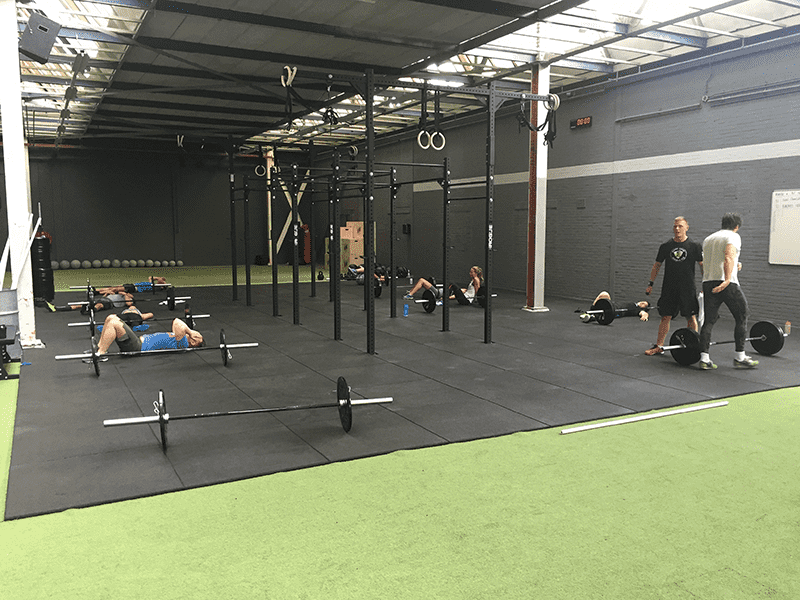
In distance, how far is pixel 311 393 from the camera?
4.88 m

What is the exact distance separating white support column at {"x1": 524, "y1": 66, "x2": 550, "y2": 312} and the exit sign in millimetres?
1434

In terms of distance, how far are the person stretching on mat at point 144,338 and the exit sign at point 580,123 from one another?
7.85 meters

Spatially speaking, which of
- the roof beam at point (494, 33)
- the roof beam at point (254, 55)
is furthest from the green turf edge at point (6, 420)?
the roof beam at point (494, 33)

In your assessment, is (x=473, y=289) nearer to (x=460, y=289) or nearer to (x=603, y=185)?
(x=460, y=289)

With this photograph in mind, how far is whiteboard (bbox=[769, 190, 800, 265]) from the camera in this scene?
7.77 metres

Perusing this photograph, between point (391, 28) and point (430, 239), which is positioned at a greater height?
point (391, 28)

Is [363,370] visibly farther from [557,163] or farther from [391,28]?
[557,163]

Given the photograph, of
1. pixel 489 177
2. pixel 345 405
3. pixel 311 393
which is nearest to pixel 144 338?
pixel 311 393

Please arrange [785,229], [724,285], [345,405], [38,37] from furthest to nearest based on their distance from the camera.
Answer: [785,229] < [38,37] < [724,285] < [345,405]

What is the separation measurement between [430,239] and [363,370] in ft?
33.3

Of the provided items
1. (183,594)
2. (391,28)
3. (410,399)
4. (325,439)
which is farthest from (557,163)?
(183,594)

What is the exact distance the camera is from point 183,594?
7.02ft

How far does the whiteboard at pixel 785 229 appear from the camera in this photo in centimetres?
777

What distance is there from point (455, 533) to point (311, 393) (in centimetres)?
247
